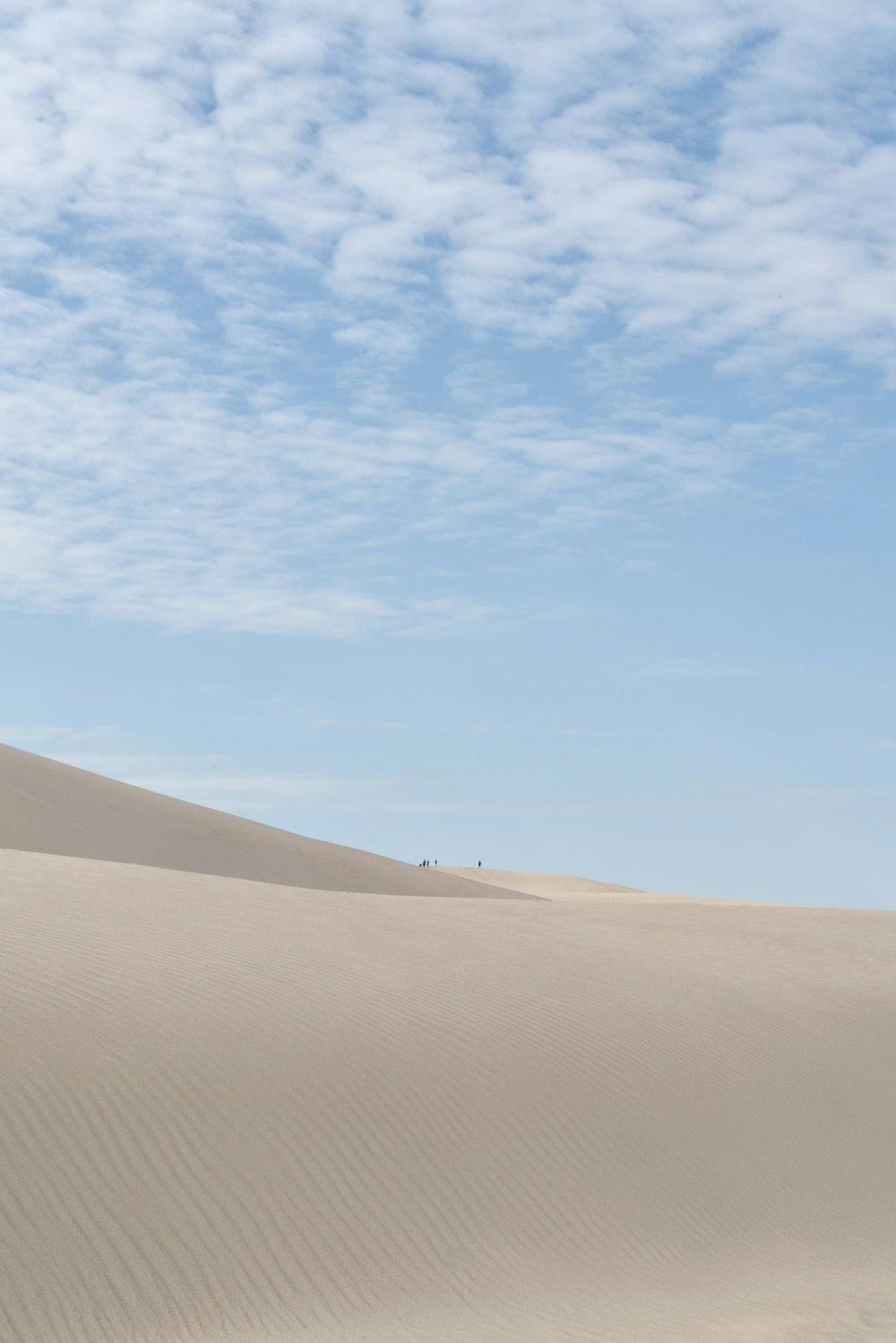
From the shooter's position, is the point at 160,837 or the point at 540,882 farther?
the point at 540,882

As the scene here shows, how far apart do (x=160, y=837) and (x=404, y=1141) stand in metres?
23.6

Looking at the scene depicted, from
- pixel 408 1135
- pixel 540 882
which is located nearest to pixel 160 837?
pixel 408 1135

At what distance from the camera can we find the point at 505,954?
15.4 metres

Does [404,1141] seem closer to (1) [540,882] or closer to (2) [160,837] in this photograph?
(2) [160,837]

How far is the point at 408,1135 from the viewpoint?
10078 millimetres

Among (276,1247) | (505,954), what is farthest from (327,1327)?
(505,954)

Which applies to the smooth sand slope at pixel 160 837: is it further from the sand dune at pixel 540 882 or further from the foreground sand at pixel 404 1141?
the sand dune at pixel 540 882

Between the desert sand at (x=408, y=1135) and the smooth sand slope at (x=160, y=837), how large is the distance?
1419 cm

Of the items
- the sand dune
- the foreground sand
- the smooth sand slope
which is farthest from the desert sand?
the sand dune

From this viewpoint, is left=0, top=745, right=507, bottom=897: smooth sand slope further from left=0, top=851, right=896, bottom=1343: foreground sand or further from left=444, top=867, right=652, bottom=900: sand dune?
left=444, top=867, right=652, bottom=900: sand dune

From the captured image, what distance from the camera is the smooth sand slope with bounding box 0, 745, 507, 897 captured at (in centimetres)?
3038

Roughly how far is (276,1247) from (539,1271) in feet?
5.76

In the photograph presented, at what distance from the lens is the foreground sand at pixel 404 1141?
807 cm

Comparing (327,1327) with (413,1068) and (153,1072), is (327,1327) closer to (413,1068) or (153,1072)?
(153,1072)
